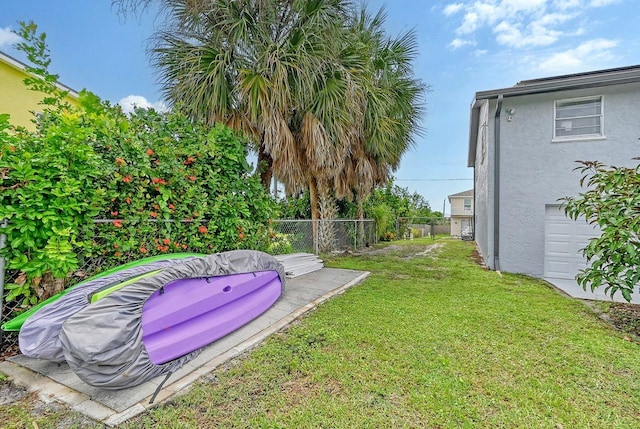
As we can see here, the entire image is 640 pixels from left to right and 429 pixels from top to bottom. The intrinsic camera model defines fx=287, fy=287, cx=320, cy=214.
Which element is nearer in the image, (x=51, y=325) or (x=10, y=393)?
(x=10, y=393)

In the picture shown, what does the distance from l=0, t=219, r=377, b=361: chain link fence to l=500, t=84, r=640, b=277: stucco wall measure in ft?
17.3

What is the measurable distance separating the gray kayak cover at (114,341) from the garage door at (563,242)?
332 inches

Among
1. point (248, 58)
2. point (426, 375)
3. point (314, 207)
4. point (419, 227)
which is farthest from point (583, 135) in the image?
point (419, 227)

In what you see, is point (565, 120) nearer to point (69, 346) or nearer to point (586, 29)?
point (586, 29)

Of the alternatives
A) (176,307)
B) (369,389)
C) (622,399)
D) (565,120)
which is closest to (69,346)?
(176,307)

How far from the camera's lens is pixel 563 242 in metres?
7.10

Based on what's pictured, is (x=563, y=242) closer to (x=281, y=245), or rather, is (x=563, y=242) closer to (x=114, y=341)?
(x=281, y=245)

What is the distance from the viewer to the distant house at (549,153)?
679 cm

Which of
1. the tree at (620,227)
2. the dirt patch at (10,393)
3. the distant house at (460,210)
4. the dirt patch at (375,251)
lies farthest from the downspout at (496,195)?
the distant house at (460,210)

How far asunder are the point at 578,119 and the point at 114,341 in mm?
10008

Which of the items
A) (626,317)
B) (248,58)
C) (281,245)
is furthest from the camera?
(281,245)

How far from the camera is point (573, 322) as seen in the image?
13.1 feet

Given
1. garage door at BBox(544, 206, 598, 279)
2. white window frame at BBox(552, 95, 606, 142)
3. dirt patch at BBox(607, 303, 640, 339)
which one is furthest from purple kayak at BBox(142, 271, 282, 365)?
white window frame at BBox(552, 95, 606, 142)

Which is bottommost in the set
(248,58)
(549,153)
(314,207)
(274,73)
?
(314,207)
